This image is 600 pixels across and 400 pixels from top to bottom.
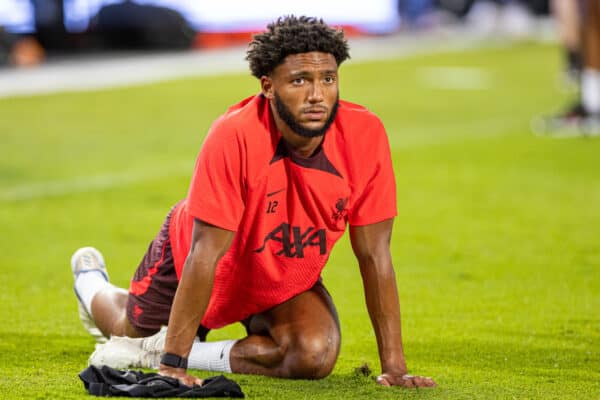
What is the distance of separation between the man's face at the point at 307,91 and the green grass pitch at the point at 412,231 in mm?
923

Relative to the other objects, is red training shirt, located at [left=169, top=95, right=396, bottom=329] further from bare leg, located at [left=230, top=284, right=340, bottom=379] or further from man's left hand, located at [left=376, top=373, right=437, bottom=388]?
man's left hand, located at [left=376, top=373, right=437, bottom=388]

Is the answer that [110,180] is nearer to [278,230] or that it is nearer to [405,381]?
[278,230]

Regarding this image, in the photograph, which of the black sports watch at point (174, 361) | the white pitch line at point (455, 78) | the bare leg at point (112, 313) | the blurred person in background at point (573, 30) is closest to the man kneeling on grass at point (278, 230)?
the black sports watch at point (174, 361)

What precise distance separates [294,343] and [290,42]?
111 cm

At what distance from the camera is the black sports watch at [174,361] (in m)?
4.00

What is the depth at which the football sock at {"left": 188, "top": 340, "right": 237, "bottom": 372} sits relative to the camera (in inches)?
176

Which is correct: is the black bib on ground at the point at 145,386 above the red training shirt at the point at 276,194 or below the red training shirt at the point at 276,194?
below

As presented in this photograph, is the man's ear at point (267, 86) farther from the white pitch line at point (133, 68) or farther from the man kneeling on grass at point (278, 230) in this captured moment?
the white pitch line at point (133, 68)

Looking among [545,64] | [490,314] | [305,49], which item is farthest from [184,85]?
[305,49]

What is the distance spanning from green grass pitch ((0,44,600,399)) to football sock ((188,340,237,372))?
0.21 meters

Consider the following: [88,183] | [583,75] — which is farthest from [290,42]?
[583,75]

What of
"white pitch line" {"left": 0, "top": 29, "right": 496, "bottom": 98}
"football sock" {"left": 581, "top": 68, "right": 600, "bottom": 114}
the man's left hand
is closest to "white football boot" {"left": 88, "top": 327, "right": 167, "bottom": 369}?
the man's left hand

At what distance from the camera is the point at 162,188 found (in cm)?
927

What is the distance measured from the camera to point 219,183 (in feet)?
13.1
